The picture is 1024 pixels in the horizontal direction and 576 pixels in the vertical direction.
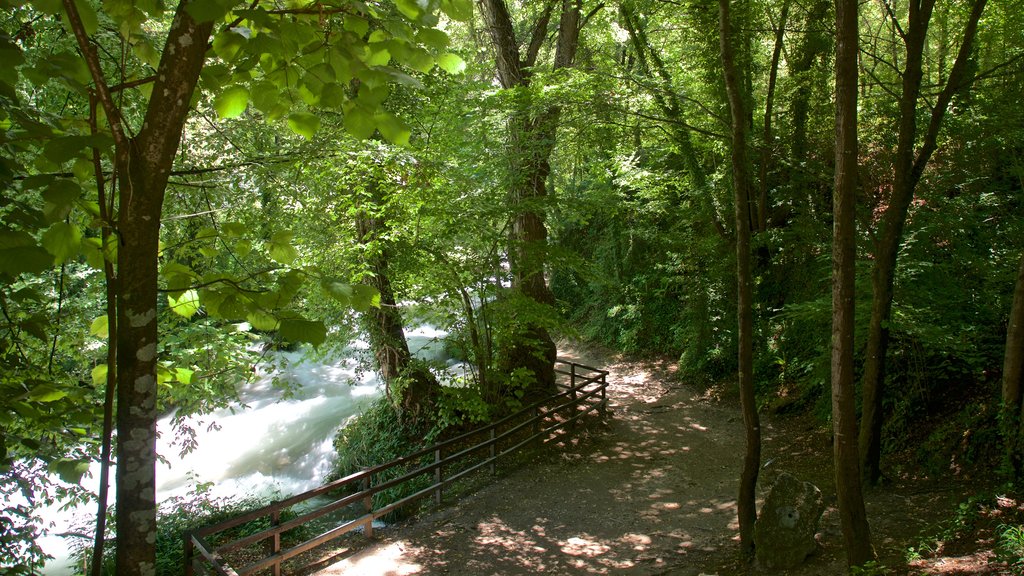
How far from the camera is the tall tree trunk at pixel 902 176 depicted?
6535 mm

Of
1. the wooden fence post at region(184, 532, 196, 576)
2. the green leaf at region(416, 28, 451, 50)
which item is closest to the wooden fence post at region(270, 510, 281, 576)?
the wooden fence post at region(184, 532, 196, 576)

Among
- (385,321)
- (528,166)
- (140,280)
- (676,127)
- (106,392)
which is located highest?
(676,127)

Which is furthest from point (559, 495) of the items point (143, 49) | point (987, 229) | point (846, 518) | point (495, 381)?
point (143, 49)

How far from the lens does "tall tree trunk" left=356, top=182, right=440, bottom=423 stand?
9.70 m

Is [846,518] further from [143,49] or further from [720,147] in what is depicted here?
[720,147]

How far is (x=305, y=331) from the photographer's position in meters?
1.51

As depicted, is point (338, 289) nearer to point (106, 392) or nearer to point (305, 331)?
point (305, 331)

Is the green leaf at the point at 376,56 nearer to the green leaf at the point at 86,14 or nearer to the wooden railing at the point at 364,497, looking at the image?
the green leaf at the point at 86,14

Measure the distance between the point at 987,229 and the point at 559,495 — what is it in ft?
22.8

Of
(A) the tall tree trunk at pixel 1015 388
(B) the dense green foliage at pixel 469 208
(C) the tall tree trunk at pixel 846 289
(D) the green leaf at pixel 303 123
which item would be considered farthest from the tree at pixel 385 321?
(A) the tall tree trunk at pixel 1015 388

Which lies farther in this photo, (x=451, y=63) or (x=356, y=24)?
(x=356, y=24)

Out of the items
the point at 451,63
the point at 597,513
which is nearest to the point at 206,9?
the point at 451,63

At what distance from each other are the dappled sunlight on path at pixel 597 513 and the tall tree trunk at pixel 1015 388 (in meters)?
3.01

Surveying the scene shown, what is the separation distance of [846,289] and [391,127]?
435cm
